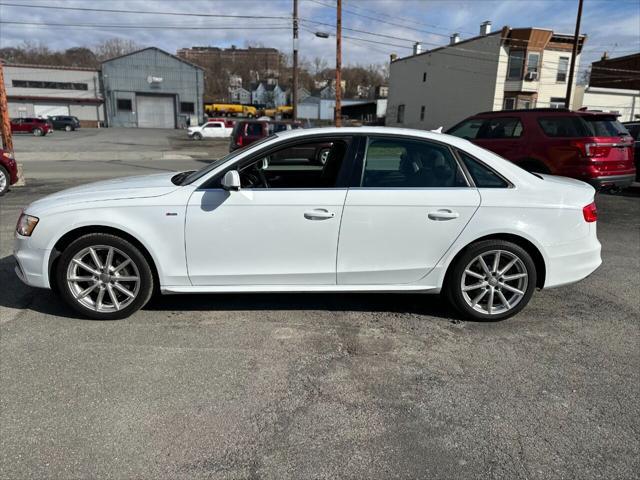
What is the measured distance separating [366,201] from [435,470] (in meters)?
2.04

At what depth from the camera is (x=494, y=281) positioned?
13.2 feet

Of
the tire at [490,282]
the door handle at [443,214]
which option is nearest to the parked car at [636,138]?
the tire at [490,282]

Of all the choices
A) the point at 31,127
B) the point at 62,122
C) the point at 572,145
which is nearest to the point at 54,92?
the point at 62,122

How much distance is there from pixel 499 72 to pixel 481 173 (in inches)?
1394

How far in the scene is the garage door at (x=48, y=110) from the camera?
5953 centimetres

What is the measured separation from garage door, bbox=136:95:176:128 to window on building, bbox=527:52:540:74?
4395 centimetres

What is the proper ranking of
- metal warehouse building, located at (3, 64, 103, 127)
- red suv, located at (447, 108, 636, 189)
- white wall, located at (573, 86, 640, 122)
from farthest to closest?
metal warehouse building, located at (3, 64, 103, 127) < white wall, located at (573, 86, 640, 122) < red suv, located at (447, 108, 636, 189)

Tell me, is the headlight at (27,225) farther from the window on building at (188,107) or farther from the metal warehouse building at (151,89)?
the window on building at (188,107)

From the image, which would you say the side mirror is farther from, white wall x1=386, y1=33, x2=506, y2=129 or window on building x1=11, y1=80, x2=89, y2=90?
window on building x1=11, y1=80, x2=89, y2=90

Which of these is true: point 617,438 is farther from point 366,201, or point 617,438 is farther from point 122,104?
point 122,104

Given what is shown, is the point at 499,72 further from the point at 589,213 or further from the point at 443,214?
the point at 443,214

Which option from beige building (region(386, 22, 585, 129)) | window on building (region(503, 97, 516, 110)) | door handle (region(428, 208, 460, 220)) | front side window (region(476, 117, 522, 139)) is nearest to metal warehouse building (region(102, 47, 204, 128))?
beige building (region(386, 22, 585, 129))

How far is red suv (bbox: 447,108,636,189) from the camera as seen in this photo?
8242mm

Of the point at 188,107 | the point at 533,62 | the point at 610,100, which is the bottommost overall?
the point at 188,107
